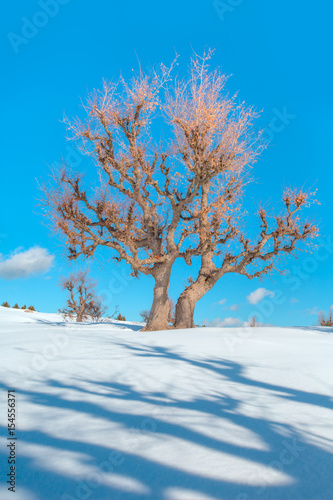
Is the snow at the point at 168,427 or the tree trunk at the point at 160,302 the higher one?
the tree trunk at the point at 160,302

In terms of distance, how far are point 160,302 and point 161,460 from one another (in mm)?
9571

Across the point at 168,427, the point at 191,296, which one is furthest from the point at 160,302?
the point at 168,427

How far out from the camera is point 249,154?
1148cm

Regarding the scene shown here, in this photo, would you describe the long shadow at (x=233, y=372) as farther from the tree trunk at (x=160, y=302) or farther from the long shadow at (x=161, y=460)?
the tree trunk at (x=160, y=302)

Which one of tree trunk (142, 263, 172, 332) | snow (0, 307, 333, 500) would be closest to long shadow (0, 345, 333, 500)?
snow (0, 307, 333, 500)

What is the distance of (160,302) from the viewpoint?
11438 millimetres

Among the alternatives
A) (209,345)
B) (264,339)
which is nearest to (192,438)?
(209,345)

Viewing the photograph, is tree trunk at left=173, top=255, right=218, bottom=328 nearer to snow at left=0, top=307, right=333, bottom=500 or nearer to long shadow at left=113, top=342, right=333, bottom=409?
long shadow at left=113, top=342, right=333, bottom=409

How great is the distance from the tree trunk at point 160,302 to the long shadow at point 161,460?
843 cm

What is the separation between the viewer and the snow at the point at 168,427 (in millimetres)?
1714

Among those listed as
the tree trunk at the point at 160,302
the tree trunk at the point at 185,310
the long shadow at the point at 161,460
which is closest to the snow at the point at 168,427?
the long shadow at the point at 161,460

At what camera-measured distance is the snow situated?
171 cm

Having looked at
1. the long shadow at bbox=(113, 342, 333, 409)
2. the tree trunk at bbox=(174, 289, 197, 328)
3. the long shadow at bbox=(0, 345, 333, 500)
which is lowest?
the long shadow at bbox=(0, 345, 333, 500)

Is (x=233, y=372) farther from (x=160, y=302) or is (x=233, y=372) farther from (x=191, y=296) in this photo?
(x=191, y=296)
